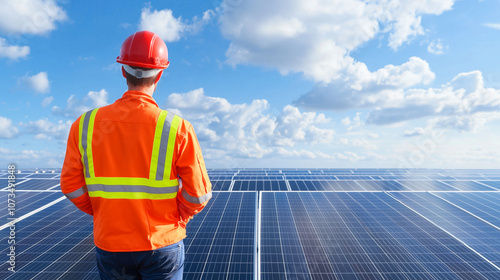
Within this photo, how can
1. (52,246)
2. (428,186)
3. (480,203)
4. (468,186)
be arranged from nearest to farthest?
(52,246)
(480,203)
(428,186)
(468,186)

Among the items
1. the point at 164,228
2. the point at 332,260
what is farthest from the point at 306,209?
the point at 164,228

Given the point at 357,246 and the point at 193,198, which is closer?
the point at 193,198

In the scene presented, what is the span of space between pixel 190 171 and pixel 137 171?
48 centimetres

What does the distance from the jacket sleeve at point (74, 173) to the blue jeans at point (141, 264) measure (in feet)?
1.95

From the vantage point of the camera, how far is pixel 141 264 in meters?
2.39

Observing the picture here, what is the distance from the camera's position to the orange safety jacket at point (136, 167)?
7.47ft

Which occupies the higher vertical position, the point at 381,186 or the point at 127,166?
the point at 127,166

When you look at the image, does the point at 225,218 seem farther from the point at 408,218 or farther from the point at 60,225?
the point at 408,218

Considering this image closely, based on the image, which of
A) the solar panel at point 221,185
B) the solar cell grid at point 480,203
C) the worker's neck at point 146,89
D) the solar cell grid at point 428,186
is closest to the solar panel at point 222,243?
the solar panel at point 221,185

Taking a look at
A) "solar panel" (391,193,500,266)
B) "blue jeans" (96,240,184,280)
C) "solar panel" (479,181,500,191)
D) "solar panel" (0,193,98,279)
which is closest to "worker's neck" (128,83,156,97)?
"blue jeans" (96,240,184,280)

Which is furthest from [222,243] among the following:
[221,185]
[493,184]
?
[493,184]

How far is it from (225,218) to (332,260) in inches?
154

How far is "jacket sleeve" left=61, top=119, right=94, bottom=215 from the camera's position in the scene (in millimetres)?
2432

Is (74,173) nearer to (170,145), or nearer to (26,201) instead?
(170,145)
